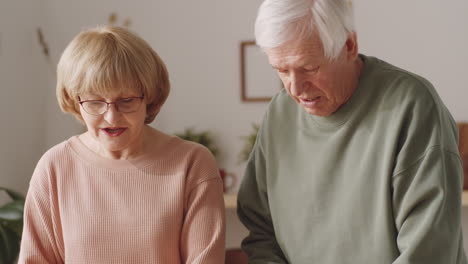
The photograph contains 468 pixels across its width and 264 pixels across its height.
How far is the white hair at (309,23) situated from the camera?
4.18 feet

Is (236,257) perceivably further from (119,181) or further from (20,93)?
(20,93)

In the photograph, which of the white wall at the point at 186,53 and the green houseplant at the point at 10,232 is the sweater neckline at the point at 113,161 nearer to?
the green houseplant at the point at 10,232

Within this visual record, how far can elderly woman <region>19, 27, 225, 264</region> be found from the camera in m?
1.40

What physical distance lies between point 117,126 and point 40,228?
34cm

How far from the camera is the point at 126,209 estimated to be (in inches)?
57.2

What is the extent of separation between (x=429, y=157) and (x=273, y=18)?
1.49 ft

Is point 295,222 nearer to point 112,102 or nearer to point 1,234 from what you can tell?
point 112,102

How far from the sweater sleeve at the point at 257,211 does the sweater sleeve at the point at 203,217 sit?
0.45 feet

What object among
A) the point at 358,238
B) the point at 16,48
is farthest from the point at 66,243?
the point at 16,48

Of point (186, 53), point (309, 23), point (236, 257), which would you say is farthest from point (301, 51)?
point (186, 53)

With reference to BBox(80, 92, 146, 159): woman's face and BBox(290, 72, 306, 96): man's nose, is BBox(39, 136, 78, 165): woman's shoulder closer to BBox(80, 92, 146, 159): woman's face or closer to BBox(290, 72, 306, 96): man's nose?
BBox(80, 92, 146, 159): woman's face

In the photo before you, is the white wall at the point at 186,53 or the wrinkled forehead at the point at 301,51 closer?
the wrinkled forehead at the point at 301,51

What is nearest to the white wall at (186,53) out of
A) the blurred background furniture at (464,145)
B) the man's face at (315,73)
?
the blurred background furniture at (464,145)

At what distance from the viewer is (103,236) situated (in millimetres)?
1435
